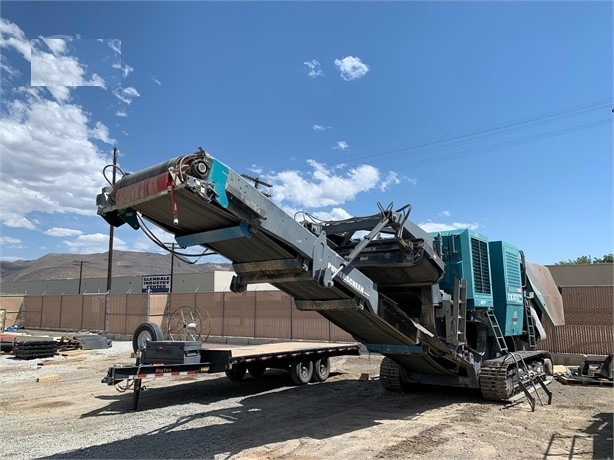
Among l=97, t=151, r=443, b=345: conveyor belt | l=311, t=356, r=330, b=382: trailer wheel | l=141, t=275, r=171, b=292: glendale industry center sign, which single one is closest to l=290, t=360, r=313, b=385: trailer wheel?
l=311, t=356, r=330, b=382: trailer wheel

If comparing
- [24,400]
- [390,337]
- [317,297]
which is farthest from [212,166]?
[24,400]

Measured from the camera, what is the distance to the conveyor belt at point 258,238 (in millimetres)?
5496

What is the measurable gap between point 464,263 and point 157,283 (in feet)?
178

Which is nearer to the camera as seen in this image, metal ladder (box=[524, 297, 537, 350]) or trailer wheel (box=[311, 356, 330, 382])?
metal ladder (box=[524, 297, 537, 350])

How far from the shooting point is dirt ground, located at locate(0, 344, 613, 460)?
6.71 metres

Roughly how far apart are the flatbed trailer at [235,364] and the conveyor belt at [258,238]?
3285mm

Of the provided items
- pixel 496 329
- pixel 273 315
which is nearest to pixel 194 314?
pixel 273 315

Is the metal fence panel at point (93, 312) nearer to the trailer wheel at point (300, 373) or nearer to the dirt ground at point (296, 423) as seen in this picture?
the dirt ground at point (296, 423)

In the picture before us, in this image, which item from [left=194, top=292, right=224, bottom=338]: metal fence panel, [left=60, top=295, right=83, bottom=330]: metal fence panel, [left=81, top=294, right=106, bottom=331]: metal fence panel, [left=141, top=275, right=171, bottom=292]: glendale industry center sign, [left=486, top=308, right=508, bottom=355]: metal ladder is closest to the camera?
[left=486, top=308, right=508, bottom=355]: metal ladder

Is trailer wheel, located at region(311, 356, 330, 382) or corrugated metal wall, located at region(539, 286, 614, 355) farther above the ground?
corrugated metal wall, located at region(539, 286, 614, 355)

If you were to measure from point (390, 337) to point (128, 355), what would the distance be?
47.7 ft

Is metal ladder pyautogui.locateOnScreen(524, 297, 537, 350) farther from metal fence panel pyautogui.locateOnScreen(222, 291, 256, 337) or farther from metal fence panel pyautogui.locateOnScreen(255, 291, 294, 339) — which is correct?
metal fence panel pyautogui.locateOnScreen(222, 291, 256, 337)

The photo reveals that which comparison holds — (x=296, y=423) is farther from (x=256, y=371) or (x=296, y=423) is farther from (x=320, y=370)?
(x=256, y=371)

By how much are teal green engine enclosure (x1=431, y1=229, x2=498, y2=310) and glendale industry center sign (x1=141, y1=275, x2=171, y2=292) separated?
5118 cm
